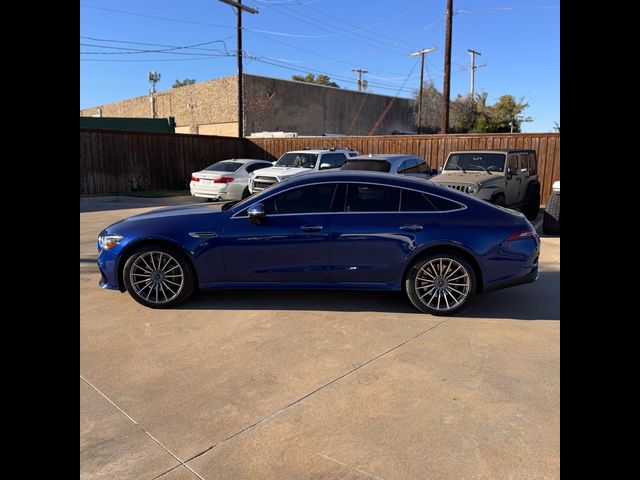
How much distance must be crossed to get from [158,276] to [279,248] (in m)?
1.33

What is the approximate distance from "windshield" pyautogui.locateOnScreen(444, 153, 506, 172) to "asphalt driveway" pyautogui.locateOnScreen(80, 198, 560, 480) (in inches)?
247

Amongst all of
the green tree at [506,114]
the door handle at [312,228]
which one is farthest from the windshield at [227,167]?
the green tree at [506,114]

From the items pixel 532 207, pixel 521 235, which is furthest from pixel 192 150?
pixel 521 235

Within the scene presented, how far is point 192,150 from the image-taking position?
21.8 meters

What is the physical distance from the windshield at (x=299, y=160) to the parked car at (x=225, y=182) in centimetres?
115

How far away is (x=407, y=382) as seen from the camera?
3537 mm

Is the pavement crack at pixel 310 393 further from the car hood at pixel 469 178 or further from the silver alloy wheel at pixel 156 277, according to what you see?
the car hood at pixel 469 178

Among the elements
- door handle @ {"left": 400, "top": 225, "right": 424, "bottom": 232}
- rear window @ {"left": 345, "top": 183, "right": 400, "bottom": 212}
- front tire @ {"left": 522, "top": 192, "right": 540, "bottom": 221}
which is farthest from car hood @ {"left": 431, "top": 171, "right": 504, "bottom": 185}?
door handle @ {"left": 400, "top": 225, "right": 424, "bottom": 232}

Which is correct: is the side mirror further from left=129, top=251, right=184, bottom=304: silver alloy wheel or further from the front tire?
the front tire

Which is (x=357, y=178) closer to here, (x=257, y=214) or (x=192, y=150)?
(x=257, y=214)

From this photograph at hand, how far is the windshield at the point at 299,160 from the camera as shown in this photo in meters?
14.7
